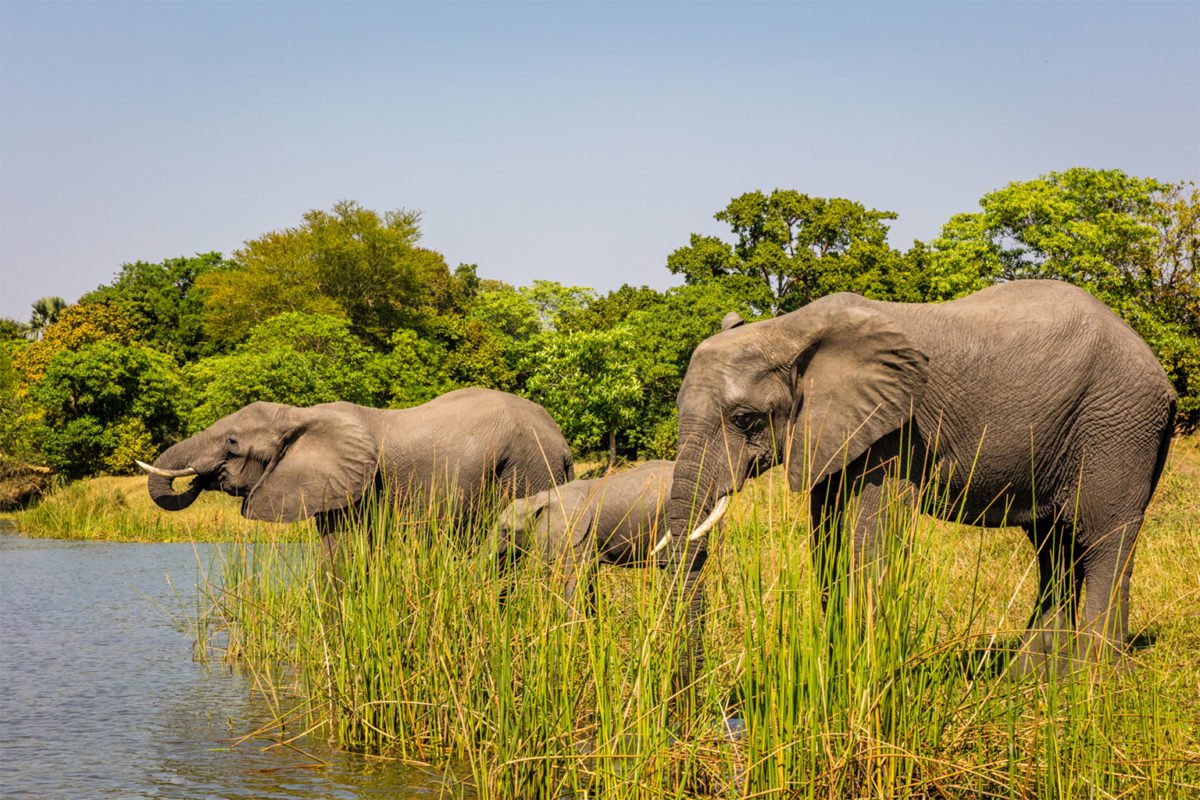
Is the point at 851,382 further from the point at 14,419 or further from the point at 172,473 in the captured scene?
the point at 14,419

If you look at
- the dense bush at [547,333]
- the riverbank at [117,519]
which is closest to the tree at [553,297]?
the dense bush at [547,333]

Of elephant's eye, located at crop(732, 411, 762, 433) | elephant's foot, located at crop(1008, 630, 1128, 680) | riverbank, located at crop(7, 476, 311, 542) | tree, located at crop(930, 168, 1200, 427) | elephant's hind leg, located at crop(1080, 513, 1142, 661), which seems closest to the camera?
elephant's foot, located at crop(1008, 630, 1128, 680)

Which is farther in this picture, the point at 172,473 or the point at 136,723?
the point at 172,473

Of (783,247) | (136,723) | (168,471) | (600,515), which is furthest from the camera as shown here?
(783,247)

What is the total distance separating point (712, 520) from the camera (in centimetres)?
644

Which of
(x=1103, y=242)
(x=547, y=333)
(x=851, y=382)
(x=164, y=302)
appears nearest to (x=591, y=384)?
(x=547, y=333)

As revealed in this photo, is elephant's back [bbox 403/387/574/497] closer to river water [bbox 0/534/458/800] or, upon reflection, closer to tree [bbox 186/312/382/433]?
river water [bbox 0/534/458/800]

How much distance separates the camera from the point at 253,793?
6.59 m

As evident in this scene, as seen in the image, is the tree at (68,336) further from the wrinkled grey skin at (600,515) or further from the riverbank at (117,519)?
the wrinkled grey skin at (600,515)

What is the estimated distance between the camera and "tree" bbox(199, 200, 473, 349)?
2361 inches

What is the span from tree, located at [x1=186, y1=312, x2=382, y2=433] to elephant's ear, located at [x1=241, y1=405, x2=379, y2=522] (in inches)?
1070

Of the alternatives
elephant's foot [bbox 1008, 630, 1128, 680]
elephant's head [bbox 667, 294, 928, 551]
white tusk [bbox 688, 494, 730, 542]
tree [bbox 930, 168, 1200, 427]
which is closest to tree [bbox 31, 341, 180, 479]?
tree [bbox 930, 168, 1200, 427]

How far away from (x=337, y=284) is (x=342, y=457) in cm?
5096

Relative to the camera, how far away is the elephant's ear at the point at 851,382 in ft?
22.5
